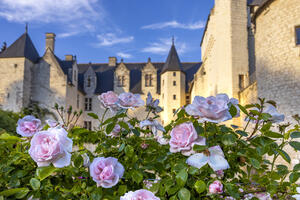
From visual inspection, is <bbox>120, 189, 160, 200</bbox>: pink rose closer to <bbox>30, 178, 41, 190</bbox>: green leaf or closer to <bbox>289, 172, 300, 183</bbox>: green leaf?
<bbox>30, 178, 41, 190</bbox>: green leaf

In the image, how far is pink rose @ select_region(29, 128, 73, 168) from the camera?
1008mm

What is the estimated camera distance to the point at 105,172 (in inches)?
43.9

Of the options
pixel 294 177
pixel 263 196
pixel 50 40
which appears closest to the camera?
pixel 294 177

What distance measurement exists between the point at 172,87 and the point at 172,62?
2.56 m

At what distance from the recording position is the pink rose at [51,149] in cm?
101

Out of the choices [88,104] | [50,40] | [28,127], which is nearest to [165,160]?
[28,127]

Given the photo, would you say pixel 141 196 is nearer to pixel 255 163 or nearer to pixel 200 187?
pixel 200 187

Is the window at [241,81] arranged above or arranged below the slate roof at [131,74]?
below

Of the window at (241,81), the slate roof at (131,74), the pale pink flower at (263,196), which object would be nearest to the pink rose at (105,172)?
the pale pink flower at (263,196)

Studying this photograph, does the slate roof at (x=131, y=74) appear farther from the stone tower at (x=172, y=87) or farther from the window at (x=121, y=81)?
the stone tower at (x=172, y=87)

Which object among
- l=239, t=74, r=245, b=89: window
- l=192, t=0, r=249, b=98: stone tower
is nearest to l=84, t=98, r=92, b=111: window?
l=192, t=0, r=249, b=98: stone tower

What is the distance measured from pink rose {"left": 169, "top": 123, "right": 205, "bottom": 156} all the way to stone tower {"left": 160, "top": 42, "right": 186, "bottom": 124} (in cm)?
2147

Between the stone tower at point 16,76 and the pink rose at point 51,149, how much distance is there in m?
20.0

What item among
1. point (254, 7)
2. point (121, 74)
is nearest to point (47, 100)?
point (121, 74)
